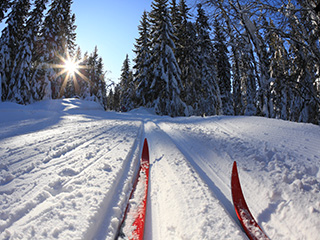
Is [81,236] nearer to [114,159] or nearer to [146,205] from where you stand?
[146,205]

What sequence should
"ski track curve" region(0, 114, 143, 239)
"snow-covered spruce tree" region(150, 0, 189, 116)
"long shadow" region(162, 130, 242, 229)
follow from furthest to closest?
"snow-covered spruce tree" region(150, 0, 189, 116) → "long shadow" region(162, 130, 242, 229) → "ski track curve" region(0, 114, 143, 239)

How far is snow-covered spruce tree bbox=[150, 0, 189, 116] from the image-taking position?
16.1 meters

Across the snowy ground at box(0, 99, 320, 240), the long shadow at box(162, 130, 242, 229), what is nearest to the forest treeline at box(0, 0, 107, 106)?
the snowy ground at box(0, 99, 320, 240)

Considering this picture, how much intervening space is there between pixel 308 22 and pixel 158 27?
1475 centimetres

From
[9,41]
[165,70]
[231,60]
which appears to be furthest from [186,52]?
[9,41]

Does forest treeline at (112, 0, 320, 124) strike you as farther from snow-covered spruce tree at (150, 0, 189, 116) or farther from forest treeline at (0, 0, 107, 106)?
forest treeline at (0, 0, 107, 106)

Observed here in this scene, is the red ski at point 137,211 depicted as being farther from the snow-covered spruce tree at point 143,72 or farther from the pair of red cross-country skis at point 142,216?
the snow-covered spruce tree at point 143,72

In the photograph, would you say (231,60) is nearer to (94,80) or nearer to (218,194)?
(218,194)

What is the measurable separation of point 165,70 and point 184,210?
16.2 m

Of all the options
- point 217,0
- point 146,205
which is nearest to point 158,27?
point 217,0

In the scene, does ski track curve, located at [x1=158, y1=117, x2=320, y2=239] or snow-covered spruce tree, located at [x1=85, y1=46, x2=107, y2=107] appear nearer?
ski track curve, located at [x1=158, y1=117, x2=320, y2=239]

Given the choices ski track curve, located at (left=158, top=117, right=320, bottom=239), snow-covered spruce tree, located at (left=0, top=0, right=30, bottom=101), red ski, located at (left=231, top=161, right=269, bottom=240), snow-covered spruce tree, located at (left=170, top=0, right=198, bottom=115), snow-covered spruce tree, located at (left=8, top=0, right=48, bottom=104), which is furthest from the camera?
Result: snow-covered spruce tree, located at (left=170, top=0, right=198, bottom=115)

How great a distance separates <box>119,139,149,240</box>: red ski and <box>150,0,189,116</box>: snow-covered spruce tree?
568 inches

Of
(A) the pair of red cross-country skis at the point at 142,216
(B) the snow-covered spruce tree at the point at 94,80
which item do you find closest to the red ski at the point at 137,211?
(A) the pair of red cross-country skis at the point at 142,216
